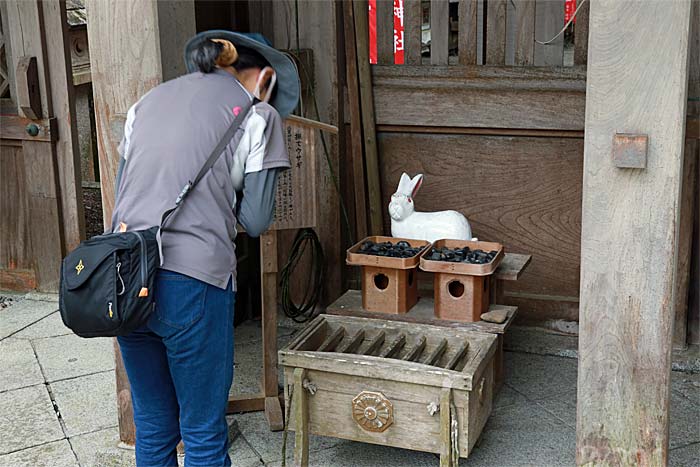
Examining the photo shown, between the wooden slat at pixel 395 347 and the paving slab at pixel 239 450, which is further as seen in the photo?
the paving slab at pixel 239 450

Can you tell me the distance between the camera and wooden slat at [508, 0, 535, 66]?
5.06 m

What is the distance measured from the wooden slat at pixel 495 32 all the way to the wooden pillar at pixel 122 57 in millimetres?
2032

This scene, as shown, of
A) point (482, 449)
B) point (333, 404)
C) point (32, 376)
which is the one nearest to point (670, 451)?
point (482, 449)

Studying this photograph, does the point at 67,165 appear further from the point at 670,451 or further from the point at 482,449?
the point at 670,451

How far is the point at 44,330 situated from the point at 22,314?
1.37ft

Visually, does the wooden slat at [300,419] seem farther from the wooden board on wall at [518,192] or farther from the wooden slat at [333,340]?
the wooden board on wall at [518,192]

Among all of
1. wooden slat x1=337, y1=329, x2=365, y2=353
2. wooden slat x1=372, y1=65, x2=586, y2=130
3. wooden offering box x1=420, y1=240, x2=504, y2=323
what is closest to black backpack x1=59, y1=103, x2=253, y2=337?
wooden slat x1=337, y1=329, x2=365, y2=353

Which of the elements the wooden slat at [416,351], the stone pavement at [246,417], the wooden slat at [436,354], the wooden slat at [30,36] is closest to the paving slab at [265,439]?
the stone pavement at [246,417]

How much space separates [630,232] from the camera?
129 inches

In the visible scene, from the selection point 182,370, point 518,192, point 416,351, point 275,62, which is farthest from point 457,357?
point 518,192

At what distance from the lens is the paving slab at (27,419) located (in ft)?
14.2

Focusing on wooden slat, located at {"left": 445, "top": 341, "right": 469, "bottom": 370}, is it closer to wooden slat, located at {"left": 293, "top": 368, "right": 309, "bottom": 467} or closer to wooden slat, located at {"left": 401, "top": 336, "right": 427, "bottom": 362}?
wooden slat, located at {"left": 401, "top": 336, "right": 427, "bottom": 362}

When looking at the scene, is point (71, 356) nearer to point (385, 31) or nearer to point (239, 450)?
point (239, 450)

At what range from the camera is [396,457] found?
4129 mm
